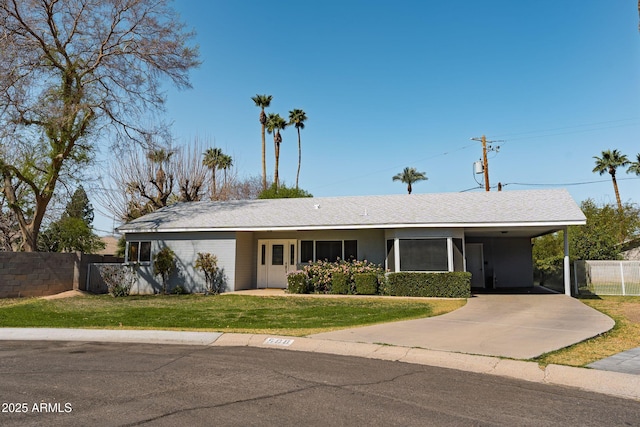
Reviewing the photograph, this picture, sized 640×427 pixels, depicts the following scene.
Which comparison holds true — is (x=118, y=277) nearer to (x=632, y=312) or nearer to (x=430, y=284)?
(x=430, y=284)

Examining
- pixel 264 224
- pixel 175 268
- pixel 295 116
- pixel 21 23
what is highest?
pixel 295 116

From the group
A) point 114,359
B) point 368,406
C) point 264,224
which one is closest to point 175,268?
point 264,224

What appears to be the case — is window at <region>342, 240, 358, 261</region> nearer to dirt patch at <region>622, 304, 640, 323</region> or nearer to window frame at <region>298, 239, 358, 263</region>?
window frame at <region>298, 239, 358, 263</region>

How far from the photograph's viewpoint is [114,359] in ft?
23.5

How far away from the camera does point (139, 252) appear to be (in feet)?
67.5

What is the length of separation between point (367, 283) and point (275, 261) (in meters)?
5.27

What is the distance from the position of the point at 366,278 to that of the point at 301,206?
19.6 feet

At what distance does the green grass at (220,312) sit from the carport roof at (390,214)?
3.42m

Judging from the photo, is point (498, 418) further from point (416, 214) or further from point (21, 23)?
point (21, 23)

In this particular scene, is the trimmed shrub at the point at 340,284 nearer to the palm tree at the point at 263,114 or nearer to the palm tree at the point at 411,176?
the palm tree at the point at 263,114

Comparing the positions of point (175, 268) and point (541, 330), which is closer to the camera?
point (541, 330)

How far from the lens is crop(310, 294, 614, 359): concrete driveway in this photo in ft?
26.3

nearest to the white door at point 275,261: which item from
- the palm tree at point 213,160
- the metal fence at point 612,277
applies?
the metal fence at point 612,277

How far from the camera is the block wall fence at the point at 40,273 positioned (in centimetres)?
1692
